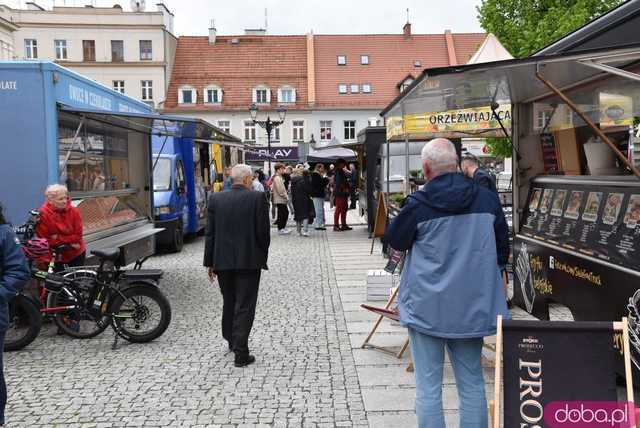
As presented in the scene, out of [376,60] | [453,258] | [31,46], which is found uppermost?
[31,46]

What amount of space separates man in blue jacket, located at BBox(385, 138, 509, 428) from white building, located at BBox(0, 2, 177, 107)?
5292cm

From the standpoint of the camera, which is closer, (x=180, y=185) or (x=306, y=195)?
(x=180, y=185)

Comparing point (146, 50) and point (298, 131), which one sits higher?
point (146, 50)

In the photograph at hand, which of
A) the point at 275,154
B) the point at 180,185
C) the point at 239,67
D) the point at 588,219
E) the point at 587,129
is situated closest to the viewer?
the point at 588,219

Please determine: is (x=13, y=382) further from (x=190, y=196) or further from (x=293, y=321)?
(x=190, y=196)


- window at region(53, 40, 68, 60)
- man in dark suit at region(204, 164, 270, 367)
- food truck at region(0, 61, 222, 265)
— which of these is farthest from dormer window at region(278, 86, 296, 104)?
man in dark suit at region(204, 164, 270, 367)

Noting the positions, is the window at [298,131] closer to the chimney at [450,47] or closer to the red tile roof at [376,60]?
the red tile roof at [376,60]

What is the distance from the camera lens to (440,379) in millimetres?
3764

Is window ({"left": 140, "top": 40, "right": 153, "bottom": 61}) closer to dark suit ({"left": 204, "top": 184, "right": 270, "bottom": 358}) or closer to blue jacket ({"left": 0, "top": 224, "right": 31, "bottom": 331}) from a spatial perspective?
dark suit ({"left": 204, "top": 184, "right": 270, "bottom": 358})

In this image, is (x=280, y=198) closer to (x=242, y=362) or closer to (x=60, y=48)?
(x=242, y=362)

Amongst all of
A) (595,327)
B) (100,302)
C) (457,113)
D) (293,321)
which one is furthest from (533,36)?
(595,327)

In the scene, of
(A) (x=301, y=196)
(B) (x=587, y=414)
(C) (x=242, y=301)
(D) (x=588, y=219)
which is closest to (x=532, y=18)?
(A) (x=301, y=196)

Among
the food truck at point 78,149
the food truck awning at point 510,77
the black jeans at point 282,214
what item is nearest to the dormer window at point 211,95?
the black jeans at point 282,214

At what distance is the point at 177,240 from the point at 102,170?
460 centimetres
